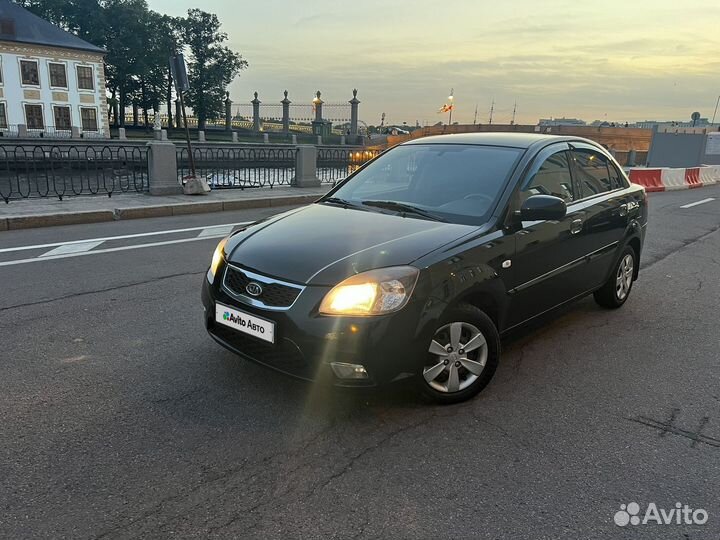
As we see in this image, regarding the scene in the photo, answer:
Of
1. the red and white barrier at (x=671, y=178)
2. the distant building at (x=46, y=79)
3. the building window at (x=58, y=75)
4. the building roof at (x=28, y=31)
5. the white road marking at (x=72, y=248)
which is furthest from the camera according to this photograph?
the building window at (x=58, y=75)

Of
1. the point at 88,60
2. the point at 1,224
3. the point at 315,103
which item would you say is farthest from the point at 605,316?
the point at 88,60

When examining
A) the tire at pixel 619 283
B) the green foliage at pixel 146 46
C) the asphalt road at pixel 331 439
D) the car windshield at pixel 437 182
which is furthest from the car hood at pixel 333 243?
the green foliage at pixel 146 46

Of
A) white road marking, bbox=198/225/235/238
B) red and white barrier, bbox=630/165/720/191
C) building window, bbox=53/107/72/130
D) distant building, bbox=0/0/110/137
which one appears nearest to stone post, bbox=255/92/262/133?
distant building, bbox=0/0/110/137

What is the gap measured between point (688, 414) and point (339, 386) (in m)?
2.29

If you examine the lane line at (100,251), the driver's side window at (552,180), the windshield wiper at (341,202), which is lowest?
the lane line at (100,251)

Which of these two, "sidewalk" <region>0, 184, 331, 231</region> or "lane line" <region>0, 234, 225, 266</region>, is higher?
"sidewalk" <region>0, 184, 331, 231</region>

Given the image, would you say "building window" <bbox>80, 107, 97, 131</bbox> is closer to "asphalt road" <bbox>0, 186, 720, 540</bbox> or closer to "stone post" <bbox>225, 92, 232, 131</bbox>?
"stone post" <bbox>225, 92, 232, 131</bbox>

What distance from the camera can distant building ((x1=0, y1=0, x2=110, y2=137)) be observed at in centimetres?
5028

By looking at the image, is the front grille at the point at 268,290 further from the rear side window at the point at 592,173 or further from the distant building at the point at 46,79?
the distant building at the point at 46,79

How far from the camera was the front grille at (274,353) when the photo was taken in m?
3.04

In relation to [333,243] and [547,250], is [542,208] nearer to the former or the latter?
[547,250]

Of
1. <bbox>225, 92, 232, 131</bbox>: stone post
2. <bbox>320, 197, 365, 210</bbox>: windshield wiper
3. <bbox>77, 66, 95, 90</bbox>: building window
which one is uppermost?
<bbox>77, 66, 95, 90</bbox>: building window

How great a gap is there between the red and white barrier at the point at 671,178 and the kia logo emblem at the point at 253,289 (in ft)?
60.8

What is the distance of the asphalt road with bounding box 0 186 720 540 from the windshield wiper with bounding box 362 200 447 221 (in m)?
A: 1.26
